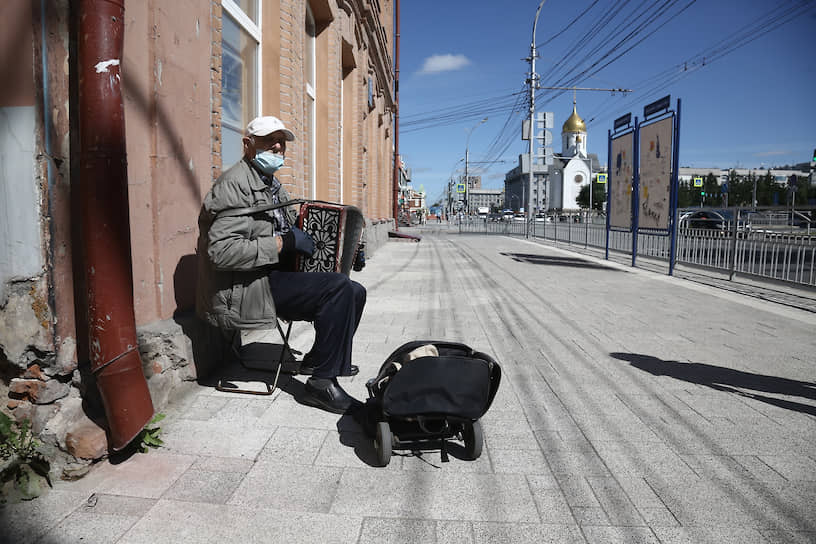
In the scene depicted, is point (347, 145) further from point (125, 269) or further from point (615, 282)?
point (125, 269)

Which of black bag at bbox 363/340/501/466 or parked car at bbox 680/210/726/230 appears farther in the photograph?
parked car at bbox 680/210/726/230

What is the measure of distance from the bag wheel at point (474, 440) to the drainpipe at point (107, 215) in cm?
163

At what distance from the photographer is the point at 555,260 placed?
14.9 meters

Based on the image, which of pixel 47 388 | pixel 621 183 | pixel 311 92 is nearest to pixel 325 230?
pixel 47 388

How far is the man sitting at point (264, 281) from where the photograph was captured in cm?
324

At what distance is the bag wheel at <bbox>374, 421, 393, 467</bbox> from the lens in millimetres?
2783

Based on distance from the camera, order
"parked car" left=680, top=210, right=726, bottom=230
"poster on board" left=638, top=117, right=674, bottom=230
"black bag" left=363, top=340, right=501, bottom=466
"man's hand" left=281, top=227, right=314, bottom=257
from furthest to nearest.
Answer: "parked car" left=680, top=210, right=726, bottom=230, "poster on board" left=638, top=117, right=674, bottom=230, "man's hand" left=281, top=227, right=314, bottom=257, "black bag" left=363, top=340, right=501, bottom=466

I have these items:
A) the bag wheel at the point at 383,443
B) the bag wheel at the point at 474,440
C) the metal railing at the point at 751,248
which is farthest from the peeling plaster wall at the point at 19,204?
the metal railing at the point at 751,248

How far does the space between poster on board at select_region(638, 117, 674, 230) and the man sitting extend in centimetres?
944

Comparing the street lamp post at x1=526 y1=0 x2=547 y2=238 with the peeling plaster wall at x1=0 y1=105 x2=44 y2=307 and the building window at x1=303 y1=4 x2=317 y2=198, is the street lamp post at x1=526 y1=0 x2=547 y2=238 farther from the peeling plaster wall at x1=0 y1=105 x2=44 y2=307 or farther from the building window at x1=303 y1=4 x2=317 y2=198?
the peeling plaster wall at x1=0 y1=105 x2=44 y2=307

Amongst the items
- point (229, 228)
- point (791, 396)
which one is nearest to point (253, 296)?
point (229, 228)

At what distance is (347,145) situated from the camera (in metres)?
13.3

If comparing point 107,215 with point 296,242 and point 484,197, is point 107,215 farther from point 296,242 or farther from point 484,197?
point 484,197

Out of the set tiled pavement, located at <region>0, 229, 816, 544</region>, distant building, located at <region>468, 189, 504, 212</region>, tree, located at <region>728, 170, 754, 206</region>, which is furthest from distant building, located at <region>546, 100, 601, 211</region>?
tiled pavement, located at <region>0, 229, 816, 544</region>
